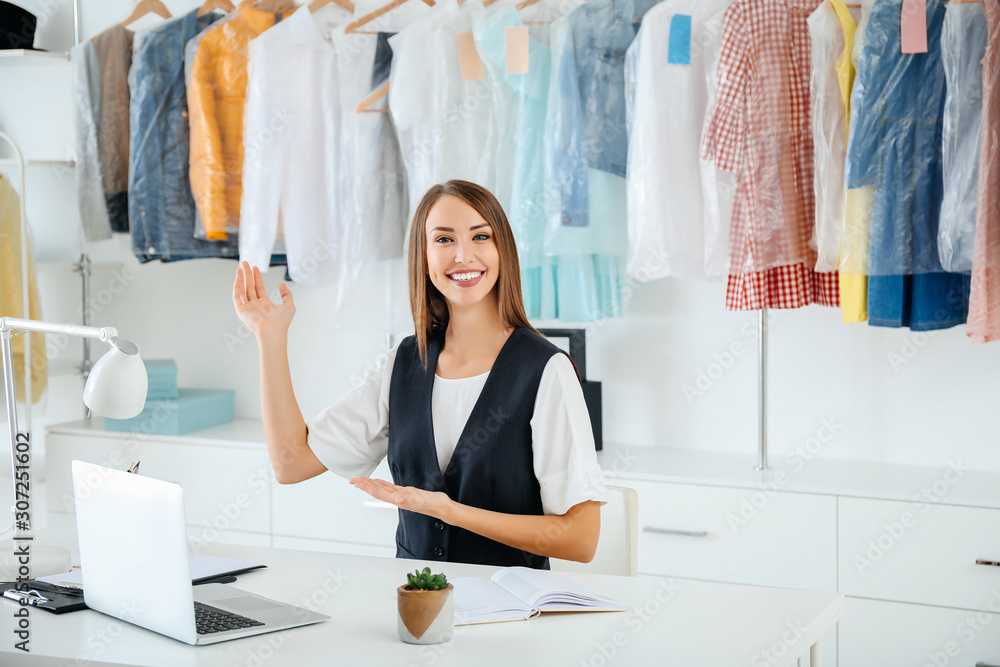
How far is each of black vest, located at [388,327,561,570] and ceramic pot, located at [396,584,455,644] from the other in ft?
1.57

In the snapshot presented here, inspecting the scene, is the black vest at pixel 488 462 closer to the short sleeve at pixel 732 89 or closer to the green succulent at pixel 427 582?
the green succulent at pixel 427 582

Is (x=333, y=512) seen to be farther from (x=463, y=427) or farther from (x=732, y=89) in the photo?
(x=732, y=89)

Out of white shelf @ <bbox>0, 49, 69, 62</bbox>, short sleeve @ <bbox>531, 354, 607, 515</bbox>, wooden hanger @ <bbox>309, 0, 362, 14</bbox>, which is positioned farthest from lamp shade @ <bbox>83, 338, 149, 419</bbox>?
white shelf @ <bbox>0, 49, 69, 62</bbox>

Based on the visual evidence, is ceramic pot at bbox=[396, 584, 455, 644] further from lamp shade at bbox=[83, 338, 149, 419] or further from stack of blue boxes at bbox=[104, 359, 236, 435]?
stack of blue boxes at bbox=[104, 359, 236, 435]

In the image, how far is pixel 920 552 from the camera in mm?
2355

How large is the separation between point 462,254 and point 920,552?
139 centimetres

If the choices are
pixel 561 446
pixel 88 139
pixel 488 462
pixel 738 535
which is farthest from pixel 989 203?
pixel 88 139

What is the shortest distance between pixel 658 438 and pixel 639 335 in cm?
33

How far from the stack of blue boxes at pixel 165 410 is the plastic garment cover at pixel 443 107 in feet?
3.57

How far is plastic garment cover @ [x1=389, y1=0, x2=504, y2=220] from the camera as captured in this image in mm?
2836

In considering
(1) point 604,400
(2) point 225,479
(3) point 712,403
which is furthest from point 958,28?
(2) point 225,479

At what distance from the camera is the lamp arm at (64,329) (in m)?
1.37

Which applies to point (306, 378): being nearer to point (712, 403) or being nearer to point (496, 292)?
point (712, 403)

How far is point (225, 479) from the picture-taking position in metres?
3.15
